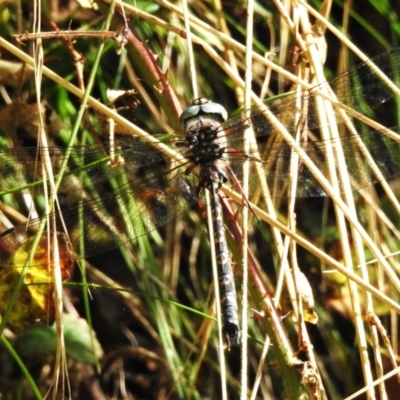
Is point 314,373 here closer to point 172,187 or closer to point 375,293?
point 375,293

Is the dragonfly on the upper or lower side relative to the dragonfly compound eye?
lower

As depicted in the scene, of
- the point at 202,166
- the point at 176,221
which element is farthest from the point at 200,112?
the point at 176,221

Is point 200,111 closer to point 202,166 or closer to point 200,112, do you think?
point 200,112

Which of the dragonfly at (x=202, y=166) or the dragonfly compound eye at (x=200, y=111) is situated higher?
the dragonfly compound eye at (x=200, y=111)

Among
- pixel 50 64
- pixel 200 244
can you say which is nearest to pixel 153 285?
pixel 200 244

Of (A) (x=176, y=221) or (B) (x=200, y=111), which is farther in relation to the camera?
(A) (x=176, y=221)

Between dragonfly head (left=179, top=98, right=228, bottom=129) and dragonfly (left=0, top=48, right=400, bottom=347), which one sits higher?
dragonfly head (left=179, top=98, right=228, bottom=129)
